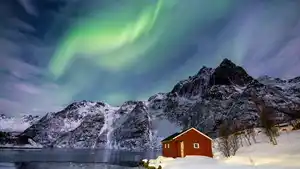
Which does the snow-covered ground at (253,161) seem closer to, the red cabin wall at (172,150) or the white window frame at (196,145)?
the white window frame at (196,145)

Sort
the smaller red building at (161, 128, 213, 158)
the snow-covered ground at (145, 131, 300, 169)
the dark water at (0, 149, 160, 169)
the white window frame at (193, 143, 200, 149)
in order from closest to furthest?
the snow-covered ground at (145, 131, 300, 169), the smaller red building at (161, 128, 213, 158), the white window frame at (193, 143, 200, 149), the dark water at (0, 149, 160, 169)

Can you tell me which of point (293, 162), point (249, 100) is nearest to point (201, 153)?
point (293, 162)

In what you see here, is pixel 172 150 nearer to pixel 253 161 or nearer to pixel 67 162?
pixel 253 161

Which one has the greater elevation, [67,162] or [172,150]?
[172,150]

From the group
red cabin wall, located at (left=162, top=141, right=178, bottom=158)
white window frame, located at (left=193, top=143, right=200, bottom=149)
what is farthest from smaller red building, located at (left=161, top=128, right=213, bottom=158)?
red cabin wall, located at (left=162, top=141, right=178, bottom=158)

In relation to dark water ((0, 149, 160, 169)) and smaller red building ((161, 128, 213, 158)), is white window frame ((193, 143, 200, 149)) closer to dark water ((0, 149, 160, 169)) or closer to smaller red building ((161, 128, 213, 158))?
smaller red building ((161, 128, 213, 158))

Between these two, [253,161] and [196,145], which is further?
[196,145]

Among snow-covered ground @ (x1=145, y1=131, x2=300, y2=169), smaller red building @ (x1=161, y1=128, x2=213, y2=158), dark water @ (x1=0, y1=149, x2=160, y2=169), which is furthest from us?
dark water @ (x1=0, y1=149, x2=160, y2=169)

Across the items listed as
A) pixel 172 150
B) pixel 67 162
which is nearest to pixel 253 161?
pixel 172 150

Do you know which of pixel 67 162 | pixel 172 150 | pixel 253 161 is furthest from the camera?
pixel 67 162

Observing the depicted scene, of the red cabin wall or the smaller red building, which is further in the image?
the red cabin wall

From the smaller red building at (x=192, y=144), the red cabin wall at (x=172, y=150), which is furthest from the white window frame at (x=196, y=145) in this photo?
the red cabin wall at (x=172, y=150)

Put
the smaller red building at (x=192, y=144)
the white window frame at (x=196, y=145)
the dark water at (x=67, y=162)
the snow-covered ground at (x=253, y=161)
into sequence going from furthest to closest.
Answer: the dark water at (x=67, y=162) < the white window frame at (x=196, y=145) < the smaller red building at (x=192, y=144) < the snow-covered ground at (x=253, y=161)

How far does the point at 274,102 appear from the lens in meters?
156
